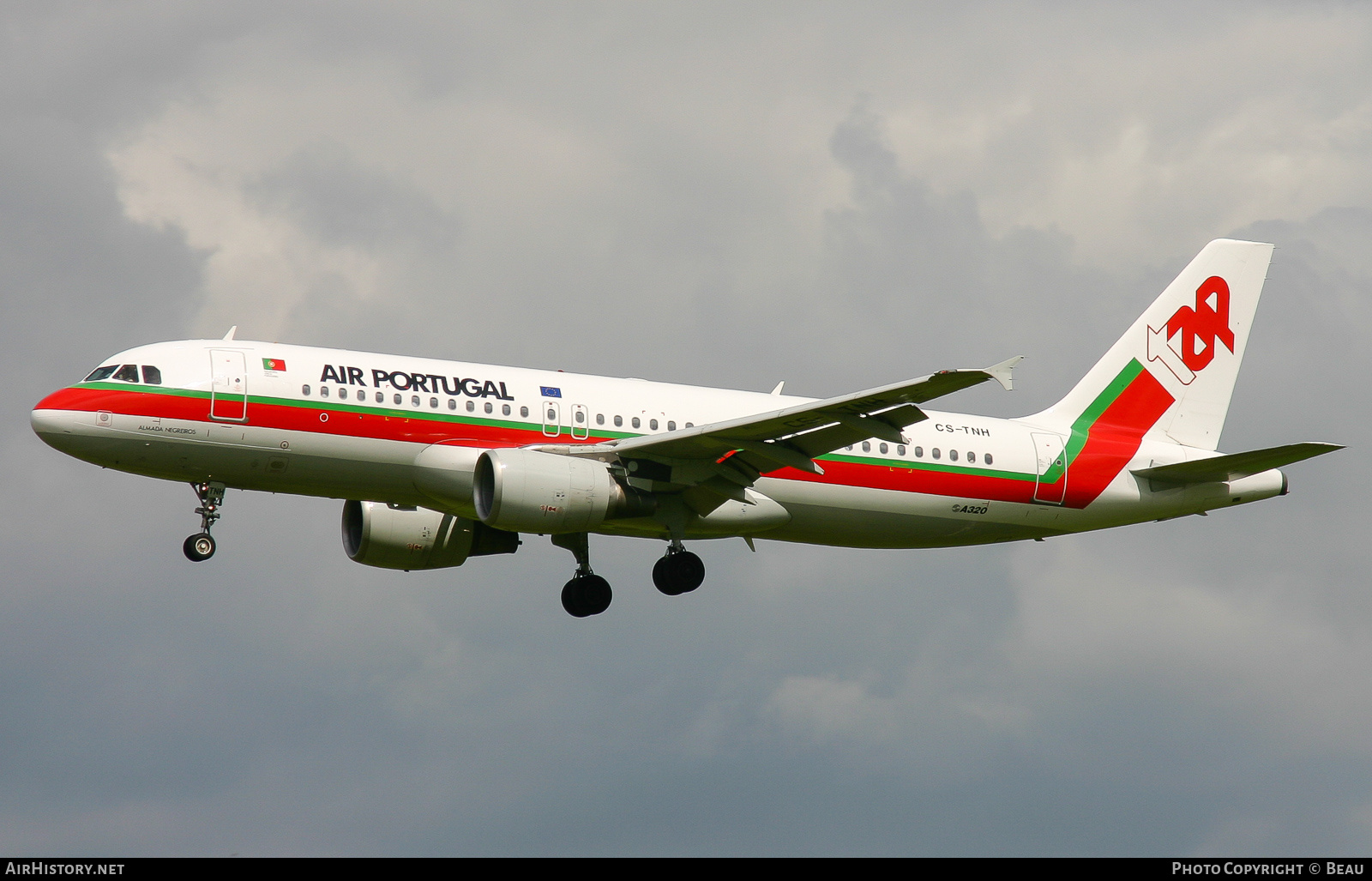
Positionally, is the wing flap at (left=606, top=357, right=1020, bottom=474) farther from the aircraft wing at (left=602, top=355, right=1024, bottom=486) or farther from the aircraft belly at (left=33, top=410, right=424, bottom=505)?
the aircraft belly at (left=33, top=410, right=424, bottom=505)

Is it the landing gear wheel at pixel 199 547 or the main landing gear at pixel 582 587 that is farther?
the main landing gear at pixel 582 587

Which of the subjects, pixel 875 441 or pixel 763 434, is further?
pixel 875 441

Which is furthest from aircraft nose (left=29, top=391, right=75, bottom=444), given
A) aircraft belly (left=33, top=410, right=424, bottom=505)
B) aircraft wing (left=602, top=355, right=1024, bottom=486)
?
aircraft wing (left=602, top=355, right=1024, bottom=486)

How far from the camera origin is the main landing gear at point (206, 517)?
32.9 meters

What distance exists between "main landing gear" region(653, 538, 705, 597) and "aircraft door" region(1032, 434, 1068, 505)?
8.68m

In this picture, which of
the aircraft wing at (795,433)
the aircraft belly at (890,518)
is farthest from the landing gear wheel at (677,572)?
the aircraft wing at (795,433)

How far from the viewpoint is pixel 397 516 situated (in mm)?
38281

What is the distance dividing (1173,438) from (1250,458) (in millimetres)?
4721

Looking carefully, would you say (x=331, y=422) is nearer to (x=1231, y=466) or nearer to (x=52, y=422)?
(x=52, y=422)

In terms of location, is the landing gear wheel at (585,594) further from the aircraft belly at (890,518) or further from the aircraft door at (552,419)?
the aircraft door at (552,419)

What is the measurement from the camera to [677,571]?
35844 millimetres

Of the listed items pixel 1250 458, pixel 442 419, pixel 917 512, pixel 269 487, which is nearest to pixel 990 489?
pixel 917 512

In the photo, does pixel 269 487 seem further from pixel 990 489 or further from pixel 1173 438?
pixel 1173 438

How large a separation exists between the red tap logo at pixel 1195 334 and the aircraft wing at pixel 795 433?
508 inches
